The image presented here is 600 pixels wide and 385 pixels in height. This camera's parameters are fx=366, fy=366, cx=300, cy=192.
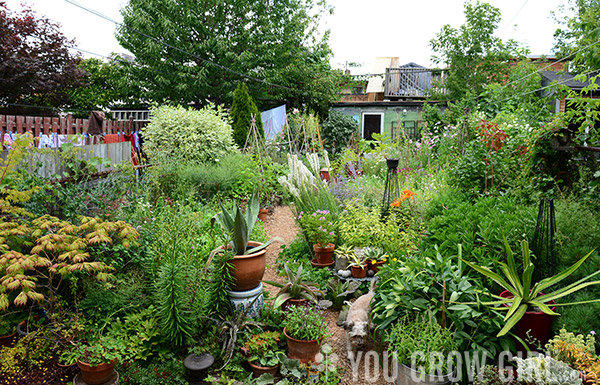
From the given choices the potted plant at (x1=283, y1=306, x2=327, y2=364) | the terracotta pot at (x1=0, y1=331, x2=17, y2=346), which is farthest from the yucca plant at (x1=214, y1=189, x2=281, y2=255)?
the terracotta pot at (x1=0, y1=331, x2=17, y2=346)

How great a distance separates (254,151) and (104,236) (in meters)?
6.77

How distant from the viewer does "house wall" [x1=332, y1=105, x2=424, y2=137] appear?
566 inches

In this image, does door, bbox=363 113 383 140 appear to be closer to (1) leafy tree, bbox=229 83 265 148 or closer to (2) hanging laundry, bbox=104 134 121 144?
(1) leafy tree, bbox=229 83 265 148

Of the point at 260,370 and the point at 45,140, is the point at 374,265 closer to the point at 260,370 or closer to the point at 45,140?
the point at 260,370

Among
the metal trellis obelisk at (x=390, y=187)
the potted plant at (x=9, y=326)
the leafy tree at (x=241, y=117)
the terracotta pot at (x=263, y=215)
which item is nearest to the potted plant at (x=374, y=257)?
the metal trellis obelisk at (x=390, y=187)

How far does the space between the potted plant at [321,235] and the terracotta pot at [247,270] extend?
1.40 meters

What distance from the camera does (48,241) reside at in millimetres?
2635

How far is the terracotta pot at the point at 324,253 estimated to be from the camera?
4586 millimetres

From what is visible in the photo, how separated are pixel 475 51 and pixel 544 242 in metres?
12.3

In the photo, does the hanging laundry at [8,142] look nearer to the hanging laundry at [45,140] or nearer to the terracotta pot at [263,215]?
the hanging laundry at [45,140]

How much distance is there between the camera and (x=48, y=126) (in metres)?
7.85

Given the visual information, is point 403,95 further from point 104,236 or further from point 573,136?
point 104,236

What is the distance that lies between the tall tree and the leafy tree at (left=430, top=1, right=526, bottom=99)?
15.0 feet

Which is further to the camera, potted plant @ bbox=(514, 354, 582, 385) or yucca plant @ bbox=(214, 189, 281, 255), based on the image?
yucca plant @ bbox=(214, 189, 281, 255)
